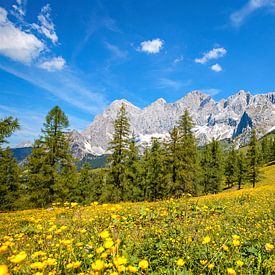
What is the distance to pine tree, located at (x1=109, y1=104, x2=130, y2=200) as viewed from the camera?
32.3 m

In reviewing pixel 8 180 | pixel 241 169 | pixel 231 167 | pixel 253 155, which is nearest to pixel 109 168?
pixel 8 180

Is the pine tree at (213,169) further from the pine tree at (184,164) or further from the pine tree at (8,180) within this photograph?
the pine tree at (8,180)

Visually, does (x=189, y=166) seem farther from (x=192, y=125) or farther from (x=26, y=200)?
(x=26, y=200)

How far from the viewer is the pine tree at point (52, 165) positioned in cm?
2806

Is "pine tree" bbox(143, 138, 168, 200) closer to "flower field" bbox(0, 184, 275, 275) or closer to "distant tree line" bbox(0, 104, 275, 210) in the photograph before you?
"distant tree line" bbox(0, 104, 275, 210)

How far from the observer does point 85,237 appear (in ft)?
17.7

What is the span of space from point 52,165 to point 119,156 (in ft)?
26.5

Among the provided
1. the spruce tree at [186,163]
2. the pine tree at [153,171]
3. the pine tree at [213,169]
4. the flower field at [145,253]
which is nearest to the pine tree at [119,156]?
the spruce tree at [186,163]

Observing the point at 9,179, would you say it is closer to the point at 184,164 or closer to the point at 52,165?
the point at 52,165

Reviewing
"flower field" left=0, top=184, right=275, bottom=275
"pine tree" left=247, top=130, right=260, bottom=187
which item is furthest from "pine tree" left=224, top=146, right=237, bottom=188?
"flower field" left=0, top=184, right=275, bottom=275

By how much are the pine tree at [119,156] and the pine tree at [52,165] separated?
16.6ft

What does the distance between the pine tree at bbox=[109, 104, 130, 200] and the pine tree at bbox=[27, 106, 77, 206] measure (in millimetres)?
5054

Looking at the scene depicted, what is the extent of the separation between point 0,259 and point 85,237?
1.56m

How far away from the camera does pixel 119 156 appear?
32688mm
